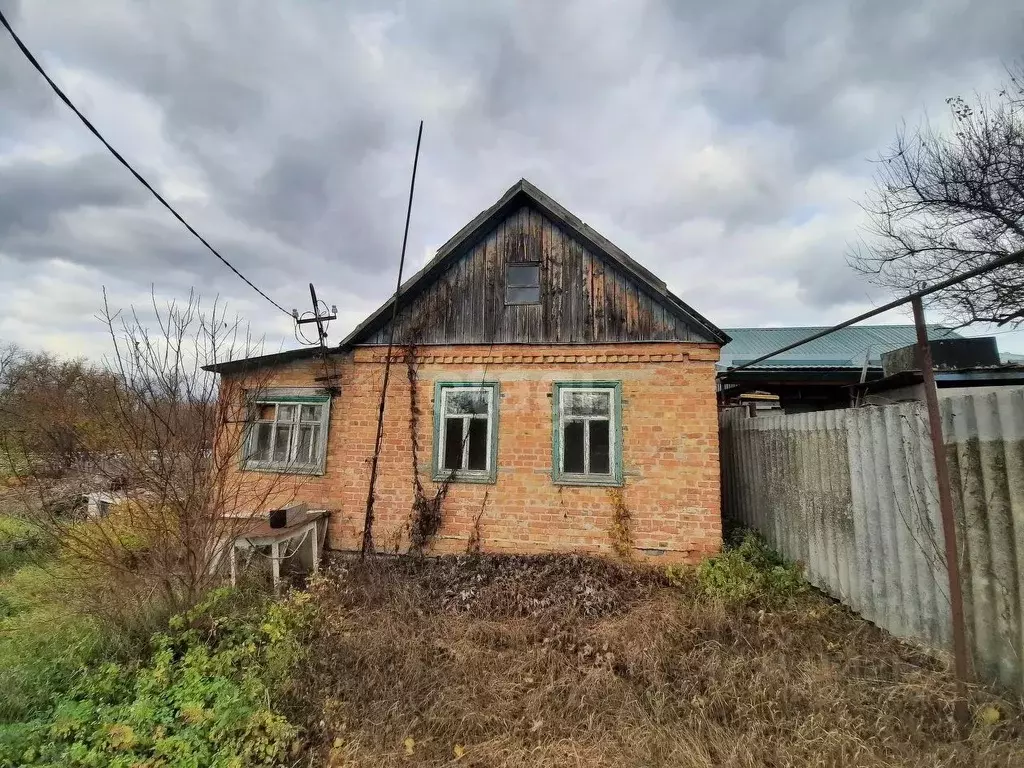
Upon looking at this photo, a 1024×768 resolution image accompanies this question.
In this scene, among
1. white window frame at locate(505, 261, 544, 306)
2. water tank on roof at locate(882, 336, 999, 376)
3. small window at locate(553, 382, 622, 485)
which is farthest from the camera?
water tank on roof at locate(882, 336, 999, 376)

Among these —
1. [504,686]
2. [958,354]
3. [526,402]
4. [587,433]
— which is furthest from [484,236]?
[958,354]

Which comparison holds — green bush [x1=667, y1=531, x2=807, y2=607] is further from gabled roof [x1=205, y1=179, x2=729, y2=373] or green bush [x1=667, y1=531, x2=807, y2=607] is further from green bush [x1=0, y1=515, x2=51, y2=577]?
green bush [x1=0, y1=515, x2=51, y2=577]

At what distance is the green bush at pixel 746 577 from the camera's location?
5375 mm

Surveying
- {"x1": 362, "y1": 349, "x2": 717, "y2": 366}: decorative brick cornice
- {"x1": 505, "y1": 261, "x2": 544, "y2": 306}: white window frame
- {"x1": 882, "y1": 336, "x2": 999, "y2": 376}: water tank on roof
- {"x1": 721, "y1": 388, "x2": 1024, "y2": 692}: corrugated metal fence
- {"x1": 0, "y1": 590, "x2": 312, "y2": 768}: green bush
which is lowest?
{"x1": 0, "y1": 590, "x2": 312, "y2": 768}: green bush

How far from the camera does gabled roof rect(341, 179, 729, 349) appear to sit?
6.92 metres

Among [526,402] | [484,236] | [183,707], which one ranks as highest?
[484,236]

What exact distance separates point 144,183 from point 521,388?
532cm

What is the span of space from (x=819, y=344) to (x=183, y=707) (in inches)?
Result: 740

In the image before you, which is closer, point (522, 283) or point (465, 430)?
point (465, 430)

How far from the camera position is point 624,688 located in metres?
3.91

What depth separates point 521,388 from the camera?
23.8 feet

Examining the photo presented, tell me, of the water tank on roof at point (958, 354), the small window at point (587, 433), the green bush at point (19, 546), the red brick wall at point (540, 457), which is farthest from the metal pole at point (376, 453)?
the water tank on roof at point (958, 354)

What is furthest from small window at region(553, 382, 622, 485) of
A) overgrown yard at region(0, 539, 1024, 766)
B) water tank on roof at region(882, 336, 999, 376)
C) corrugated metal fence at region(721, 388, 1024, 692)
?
water tank on roof at region(882, 336, 999, 376)

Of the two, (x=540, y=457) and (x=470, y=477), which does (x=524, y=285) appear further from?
(x=470, y=477)
